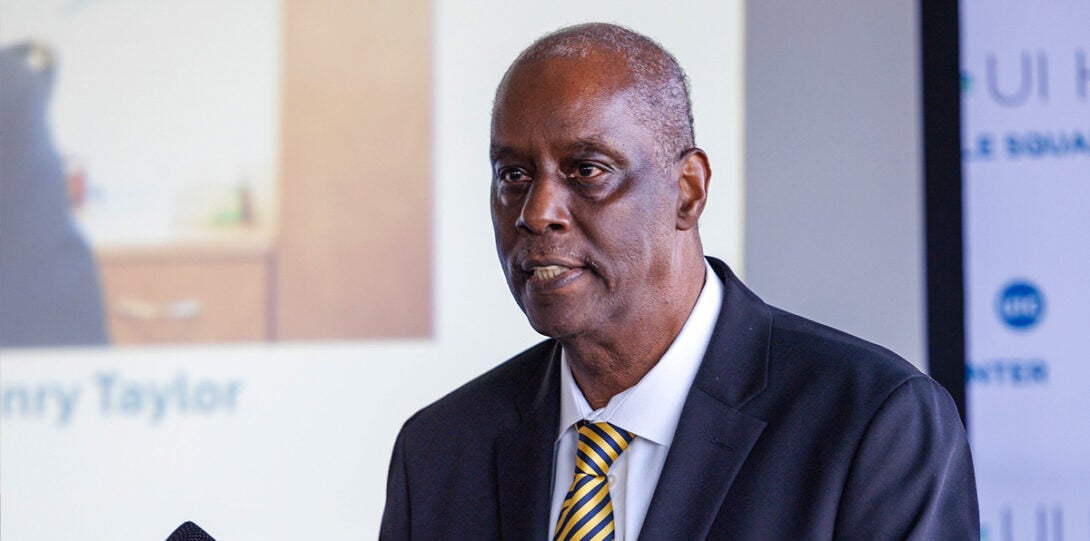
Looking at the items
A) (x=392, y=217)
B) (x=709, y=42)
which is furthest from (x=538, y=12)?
(x=392, y=217)

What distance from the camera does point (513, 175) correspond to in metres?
1.74

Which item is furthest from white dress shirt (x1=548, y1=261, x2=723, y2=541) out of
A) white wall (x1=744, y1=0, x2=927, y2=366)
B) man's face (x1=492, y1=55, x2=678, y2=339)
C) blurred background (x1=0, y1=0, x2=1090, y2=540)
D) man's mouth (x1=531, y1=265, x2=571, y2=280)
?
white wall (x1=744, y1=0, x2=927, y2=366)

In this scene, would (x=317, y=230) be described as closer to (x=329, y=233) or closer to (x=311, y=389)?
(x=329, y=233)

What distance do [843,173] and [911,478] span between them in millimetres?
1848

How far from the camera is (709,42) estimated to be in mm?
3201

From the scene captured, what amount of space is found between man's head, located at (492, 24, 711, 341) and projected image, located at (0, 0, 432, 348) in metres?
1.47

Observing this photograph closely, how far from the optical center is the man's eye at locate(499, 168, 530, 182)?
172 centimetres

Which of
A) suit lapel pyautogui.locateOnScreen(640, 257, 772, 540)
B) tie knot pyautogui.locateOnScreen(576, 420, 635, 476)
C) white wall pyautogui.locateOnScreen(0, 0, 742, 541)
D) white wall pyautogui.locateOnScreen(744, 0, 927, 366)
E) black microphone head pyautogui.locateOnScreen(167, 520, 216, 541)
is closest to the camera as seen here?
black microphone head pyautogui.locateOnScreen(167, 520, 216, 541)

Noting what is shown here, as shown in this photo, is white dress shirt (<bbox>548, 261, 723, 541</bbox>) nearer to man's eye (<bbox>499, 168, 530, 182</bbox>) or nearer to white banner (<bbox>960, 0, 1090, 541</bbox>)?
man's eye (<bbox>499, 168, 530, 182</bbox>)

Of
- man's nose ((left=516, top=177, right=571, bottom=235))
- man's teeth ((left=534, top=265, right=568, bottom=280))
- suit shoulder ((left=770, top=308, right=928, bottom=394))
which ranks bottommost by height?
suit shoulder ((left=770, top=308, right=928, bottom=394))

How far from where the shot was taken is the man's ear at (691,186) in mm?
1797

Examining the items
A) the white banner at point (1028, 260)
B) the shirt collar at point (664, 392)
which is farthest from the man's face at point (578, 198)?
the white banner at point (1028, 260)

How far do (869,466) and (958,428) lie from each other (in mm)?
152

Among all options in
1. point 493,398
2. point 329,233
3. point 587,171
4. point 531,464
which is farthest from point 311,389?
point 587,171
